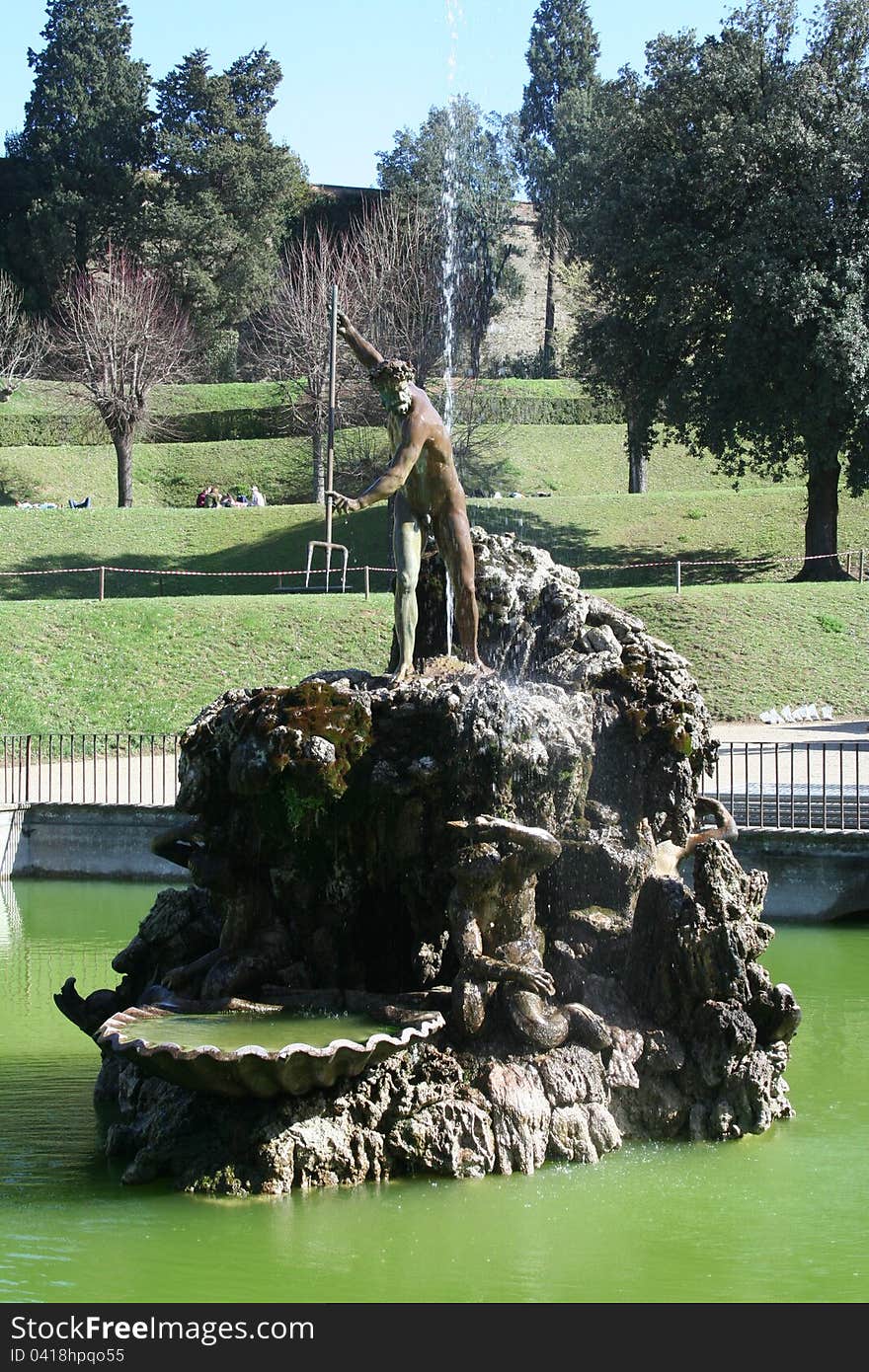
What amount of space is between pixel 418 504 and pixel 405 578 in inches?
23.7

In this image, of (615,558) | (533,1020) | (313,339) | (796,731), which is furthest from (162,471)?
(533,1020)

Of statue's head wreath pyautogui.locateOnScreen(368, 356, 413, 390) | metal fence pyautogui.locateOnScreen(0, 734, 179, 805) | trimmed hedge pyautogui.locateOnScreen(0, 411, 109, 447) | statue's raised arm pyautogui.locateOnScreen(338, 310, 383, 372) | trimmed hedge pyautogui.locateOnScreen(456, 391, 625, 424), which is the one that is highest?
trimmed hedge pyautogui.locateOnScreen(456, 391, 625, 424)

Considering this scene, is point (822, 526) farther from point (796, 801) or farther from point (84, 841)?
point (84, 841)

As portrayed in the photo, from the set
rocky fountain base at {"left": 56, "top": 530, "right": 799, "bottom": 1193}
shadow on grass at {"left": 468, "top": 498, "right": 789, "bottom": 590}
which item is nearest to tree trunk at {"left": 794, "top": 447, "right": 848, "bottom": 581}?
shadow on grass at {"left": 468, "top": 498, "right": 789, "bottom": 590}

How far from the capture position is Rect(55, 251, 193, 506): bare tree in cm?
4994

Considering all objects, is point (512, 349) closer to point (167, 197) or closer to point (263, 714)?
point (167, 197)

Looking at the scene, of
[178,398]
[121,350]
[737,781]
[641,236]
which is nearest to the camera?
[737,781]

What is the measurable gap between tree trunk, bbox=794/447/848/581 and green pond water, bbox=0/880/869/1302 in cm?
2651


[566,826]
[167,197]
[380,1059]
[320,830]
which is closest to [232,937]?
[320,830]

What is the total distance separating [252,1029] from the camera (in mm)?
10039

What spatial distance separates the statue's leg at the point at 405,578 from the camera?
12.0 metres

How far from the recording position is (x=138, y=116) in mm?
63562

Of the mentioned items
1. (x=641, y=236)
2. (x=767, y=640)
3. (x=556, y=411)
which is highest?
(x=641, y=236)

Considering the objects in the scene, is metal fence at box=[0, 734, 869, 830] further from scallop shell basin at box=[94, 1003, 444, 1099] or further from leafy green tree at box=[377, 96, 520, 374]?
leafy green tree at box=[377, 96, 520, 374]
